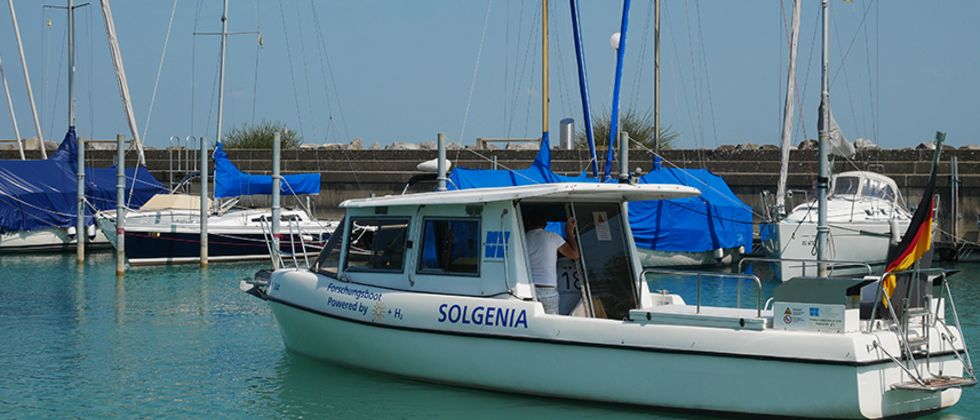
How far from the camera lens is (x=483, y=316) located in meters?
12.6

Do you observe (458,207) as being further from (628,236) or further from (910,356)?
(910,356)

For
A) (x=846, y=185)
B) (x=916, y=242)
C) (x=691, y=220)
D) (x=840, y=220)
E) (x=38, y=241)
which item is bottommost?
(x=38, y=241)

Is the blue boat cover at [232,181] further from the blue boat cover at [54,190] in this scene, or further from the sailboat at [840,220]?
the sailboat at [840,220]

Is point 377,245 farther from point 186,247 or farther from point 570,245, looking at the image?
point 186,247

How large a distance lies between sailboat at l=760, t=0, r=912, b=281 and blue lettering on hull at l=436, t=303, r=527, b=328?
573 inches

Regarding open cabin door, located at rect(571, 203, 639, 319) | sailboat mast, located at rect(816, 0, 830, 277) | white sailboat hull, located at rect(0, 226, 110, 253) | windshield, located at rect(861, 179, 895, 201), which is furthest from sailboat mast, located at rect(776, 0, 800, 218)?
white sailboat hull, located at rect(0, 226, 110, 253)

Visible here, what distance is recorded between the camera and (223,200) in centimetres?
3634

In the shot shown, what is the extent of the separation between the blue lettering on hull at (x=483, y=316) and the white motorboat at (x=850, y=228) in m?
14.7

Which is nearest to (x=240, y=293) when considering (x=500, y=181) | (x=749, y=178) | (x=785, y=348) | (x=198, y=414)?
(x=500, y=181)

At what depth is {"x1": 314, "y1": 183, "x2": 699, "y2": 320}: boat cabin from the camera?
12.8 m

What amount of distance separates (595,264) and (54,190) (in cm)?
2606

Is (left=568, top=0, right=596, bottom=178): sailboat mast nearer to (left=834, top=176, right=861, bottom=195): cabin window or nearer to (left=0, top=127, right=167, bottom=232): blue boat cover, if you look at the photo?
(left=834, top=176, right=861, bottom=195): cabin window

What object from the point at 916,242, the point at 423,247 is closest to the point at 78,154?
the point at 423,247

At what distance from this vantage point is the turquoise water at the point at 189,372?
13.0 metres
